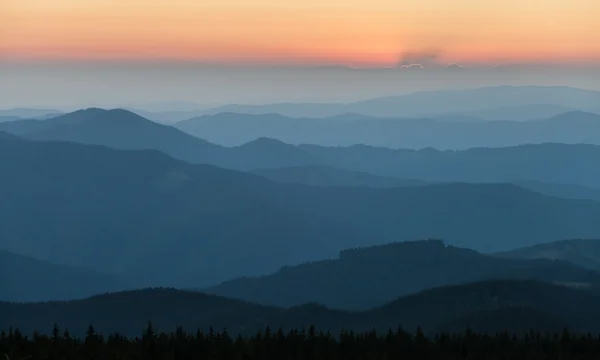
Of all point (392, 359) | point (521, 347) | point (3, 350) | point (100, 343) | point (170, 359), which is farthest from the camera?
point (521, 347)

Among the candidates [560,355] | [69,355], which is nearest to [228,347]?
[69,355]

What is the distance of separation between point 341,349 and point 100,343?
25508mm

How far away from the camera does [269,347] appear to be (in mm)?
76312

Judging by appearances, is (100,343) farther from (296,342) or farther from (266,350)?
(296,342)

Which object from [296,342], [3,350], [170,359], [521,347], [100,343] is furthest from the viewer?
[521,347]

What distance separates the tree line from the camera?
60.2 metres

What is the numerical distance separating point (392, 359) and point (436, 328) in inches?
5081

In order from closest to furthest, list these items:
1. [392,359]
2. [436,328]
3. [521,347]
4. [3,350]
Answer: [3,350] < [392,359] < [521,347] < [436,328]

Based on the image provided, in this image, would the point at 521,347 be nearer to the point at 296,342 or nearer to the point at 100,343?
the point at 296,342

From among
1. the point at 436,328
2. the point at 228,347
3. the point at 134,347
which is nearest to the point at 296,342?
the point at 228,347

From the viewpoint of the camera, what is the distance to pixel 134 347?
213ft

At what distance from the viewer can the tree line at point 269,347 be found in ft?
198

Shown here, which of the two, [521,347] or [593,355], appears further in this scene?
[521,347]

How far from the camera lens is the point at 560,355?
80250 mm
